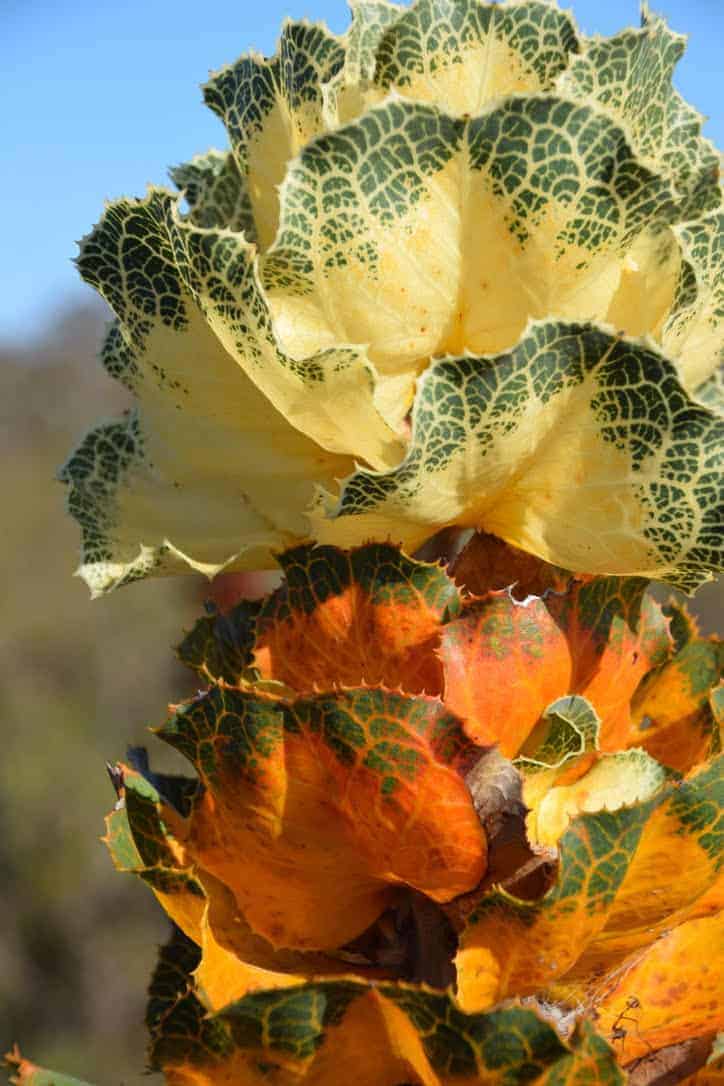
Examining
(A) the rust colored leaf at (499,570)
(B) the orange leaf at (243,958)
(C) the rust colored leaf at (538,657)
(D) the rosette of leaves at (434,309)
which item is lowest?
(B) the orange leaf at (243,958)

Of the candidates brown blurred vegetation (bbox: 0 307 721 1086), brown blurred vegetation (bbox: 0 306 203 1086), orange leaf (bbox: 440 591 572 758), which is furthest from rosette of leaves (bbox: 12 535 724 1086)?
brown blurred vegetation (bbox: 0 306 203 1086)

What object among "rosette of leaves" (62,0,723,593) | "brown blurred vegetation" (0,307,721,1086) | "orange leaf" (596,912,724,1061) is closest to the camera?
"rosette of leaves" (62,0,723,593)

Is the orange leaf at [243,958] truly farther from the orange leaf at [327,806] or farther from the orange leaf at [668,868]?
the orange leaf at [668,868]

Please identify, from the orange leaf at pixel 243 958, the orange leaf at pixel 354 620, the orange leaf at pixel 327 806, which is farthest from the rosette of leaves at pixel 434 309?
the orange leaf at pixel 243 958

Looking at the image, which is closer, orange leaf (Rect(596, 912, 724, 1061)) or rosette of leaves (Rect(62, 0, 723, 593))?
rosette of leaves (Rect(62, 0, 723, 593))

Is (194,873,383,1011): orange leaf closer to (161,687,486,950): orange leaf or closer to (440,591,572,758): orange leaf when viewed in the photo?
(161,687,486,950): orange leaf

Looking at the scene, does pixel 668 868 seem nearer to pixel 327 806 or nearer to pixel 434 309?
pixel 327 806

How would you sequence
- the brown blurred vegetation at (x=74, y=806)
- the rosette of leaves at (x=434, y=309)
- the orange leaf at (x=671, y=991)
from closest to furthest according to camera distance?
the rosette of leaves at (x=434, y=309) < the orange leaf at (x=671, y=991) < the brown blurred vegetation at (x=74, y=806)
